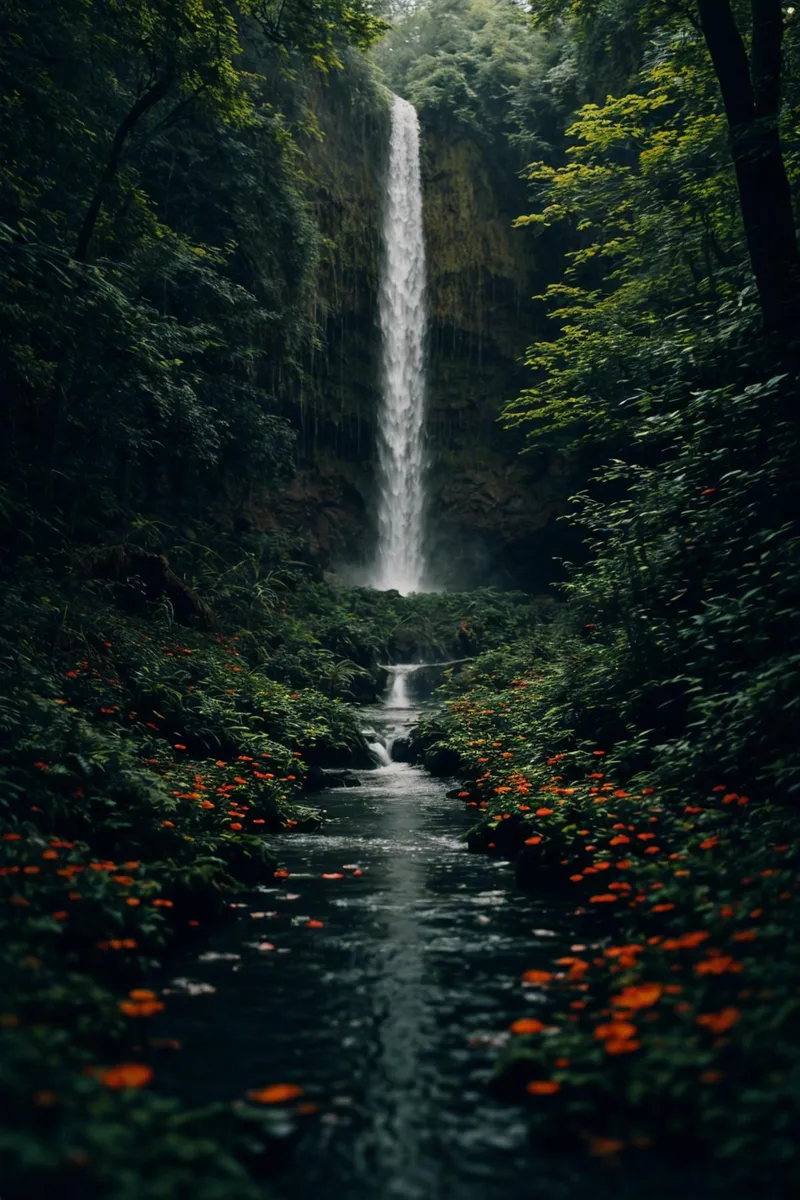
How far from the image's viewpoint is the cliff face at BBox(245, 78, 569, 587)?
27.7 metres

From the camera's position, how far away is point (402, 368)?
95.5 ft

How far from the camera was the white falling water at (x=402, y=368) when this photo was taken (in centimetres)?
2880

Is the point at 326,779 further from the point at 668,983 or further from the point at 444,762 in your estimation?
the point at 668,983

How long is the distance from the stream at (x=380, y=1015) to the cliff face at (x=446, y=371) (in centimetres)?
2195

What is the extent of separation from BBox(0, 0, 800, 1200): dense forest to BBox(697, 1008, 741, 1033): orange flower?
0.01 meters

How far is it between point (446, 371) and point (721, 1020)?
94.1ft

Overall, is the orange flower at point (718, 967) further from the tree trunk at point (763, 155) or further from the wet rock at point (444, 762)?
the wet rock at point (444, 762)

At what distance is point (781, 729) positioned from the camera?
Result: 5.29 metres

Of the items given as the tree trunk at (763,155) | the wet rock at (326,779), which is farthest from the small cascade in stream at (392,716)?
the tree trunk at (763,155)

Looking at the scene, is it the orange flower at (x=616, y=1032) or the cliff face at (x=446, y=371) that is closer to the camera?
the orange flower at (x=616, y=1032)

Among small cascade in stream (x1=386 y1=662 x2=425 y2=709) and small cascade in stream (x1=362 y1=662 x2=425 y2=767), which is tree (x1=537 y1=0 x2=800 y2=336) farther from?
small cascade in stream (x1=386 y1=662 x2=425 y2=709)

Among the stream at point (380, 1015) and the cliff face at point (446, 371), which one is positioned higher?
the cliff face at point (446, 371)

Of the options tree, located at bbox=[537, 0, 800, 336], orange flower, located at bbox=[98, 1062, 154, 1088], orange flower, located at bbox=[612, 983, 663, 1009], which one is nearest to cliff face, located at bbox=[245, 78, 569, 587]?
tree, located at bbox=[537, 0, 800, 336]

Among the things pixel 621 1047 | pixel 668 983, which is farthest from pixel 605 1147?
pixel 668 983
